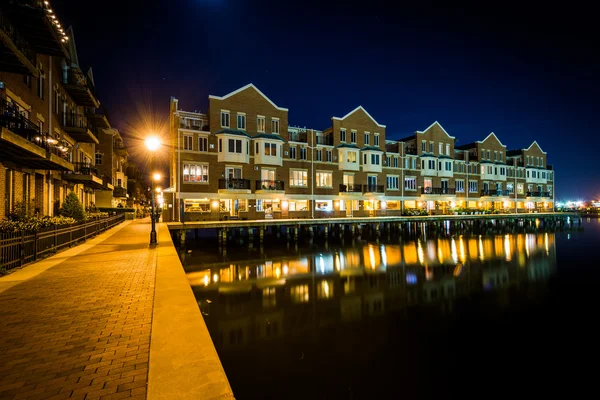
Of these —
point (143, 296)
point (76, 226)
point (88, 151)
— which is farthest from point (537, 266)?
point (88, 151)

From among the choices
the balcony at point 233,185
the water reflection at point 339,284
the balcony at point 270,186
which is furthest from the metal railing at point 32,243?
the balcony at point 270,186

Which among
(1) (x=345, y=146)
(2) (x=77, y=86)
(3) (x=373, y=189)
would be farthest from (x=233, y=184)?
(3) (x=373, y=189)

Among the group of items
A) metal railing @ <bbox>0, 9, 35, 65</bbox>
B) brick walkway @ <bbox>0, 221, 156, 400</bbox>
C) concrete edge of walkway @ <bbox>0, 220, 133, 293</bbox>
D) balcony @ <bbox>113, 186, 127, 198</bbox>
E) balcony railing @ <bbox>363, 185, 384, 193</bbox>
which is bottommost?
brick walkway @ <bbox>0, 221, 156, 400</bbox>

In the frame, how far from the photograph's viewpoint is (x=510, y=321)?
35.7 feet

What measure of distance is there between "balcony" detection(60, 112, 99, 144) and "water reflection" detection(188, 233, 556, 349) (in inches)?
641

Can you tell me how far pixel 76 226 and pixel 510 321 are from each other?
20.6m

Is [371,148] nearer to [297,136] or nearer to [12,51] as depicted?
[297,136]

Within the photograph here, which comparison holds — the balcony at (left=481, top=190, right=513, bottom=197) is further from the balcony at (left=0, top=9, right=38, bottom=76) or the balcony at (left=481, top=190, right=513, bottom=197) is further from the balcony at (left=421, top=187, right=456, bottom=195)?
the balcony at (left=0, top=9, right=38, bottom=76)

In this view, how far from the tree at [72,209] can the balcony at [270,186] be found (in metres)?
16.8

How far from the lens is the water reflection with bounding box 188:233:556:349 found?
1050cm

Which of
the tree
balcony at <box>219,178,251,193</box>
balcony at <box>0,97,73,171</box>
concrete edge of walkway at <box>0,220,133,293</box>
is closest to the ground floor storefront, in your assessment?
balcony at <box>219,178,251,193</box>

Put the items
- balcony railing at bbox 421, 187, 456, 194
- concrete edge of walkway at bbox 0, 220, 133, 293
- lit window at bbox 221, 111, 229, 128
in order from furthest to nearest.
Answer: balcony railing at bbox 421, 187, 456, 194 < lit window at bbox 221, 111, 229, 128 < concrete edge of walkway at bbox 0, 220, 133, 293

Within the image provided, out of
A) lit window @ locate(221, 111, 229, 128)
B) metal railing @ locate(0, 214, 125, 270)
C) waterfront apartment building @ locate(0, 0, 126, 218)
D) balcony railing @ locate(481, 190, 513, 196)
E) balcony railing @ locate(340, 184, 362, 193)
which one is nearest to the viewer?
metal railing @ locate(0, 214, 125, 270)

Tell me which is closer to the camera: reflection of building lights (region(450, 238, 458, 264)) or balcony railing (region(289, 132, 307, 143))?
reflection of building lights (region(450, 238, 458, 264))
